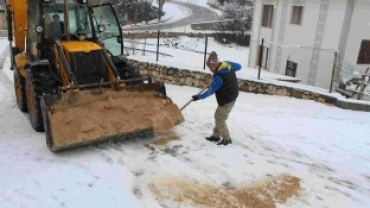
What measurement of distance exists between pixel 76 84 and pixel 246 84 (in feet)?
22.1

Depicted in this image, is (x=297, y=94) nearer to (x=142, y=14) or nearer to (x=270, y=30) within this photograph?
(x=270, y=30)

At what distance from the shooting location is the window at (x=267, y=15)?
22359 mm

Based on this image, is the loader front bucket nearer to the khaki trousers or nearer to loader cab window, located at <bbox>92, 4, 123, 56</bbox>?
the khaki trousers

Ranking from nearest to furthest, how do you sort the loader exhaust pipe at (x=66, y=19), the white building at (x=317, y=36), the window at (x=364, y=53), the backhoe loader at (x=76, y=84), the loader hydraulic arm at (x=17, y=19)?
the backhoe loader at (x=76, y=84) < the loader exhaust pipe at (x=66, y=19) < the loader hydraulic arm at (x=17, y=19) < the white building at (x=317, y=36) < the window at (x=364, y=53)

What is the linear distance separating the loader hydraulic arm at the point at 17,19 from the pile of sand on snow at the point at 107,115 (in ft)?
8.76

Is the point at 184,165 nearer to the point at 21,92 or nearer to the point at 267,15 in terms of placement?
the point at 21,92

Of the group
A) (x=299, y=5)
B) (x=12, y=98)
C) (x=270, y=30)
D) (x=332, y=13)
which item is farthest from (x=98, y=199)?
(x=270, y=30)

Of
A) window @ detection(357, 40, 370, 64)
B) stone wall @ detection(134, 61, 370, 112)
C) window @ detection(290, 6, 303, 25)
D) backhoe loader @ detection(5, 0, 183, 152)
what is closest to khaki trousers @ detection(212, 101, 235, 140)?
backhoe loader @ detection(5, 0, 183, 152)

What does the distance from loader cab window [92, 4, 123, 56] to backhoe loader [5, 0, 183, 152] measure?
79mm

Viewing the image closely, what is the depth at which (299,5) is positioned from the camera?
19875 millimetres

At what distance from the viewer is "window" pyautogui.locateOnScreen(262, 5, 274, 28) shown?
2236 cm

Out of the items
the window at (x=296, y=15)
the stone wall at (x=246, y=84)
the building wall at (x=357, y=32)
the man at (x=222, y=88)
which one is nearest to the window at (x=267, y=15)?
the window at (x=296, y=15)

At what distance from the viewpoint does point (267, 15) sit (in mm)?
22703

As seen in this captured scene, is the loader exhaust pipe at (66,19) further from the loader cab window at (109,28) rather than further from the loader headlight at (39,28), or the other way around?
the loader cab window at (109,28)
